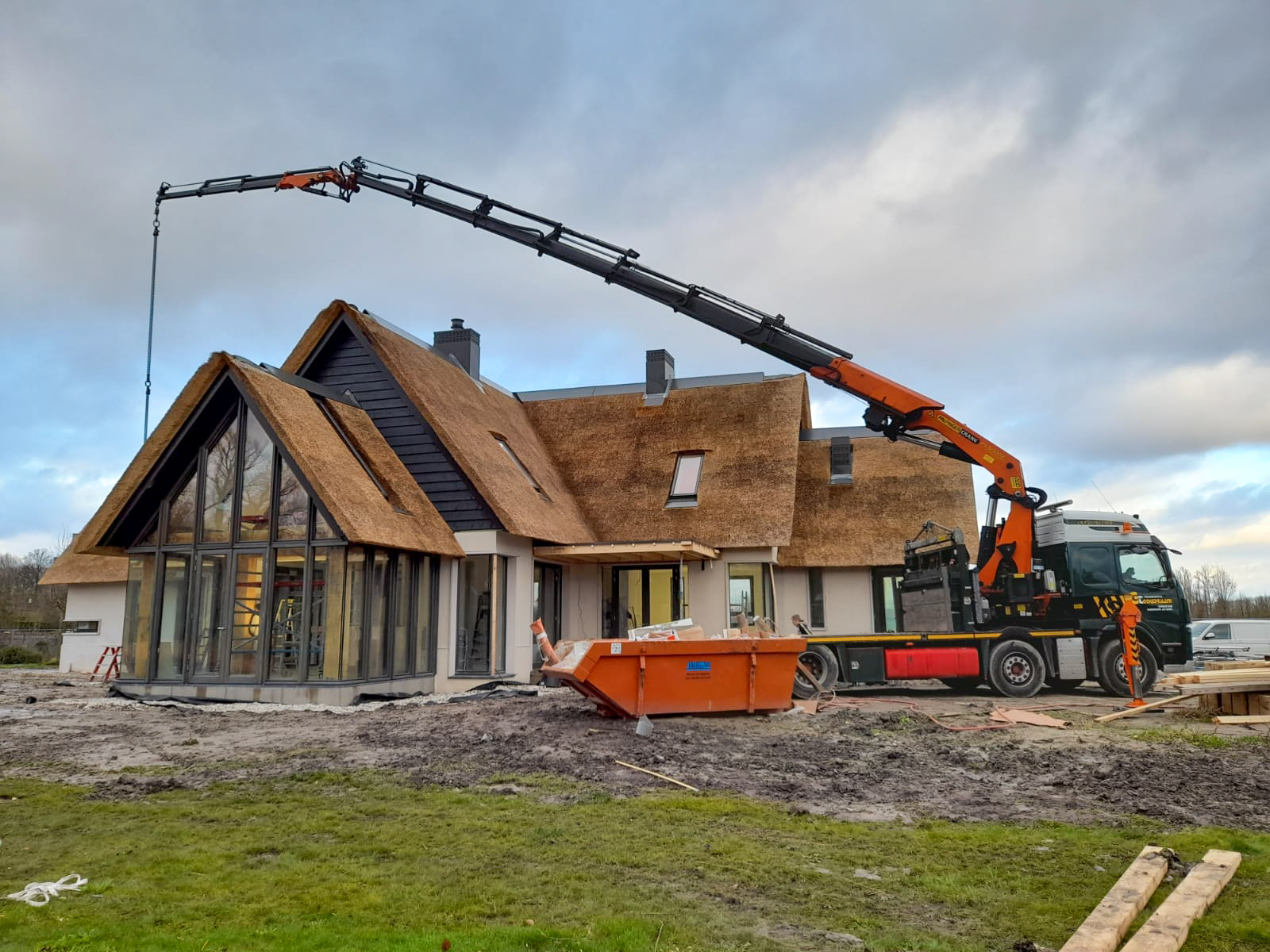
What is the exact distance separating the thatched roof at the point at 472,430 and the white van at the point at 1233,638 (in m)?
17.2

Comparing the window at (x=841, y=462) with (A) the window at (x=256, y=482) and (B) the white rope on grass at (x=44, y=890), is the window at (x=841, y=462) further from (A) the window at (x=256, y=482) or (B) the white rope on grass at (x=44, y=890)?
(B) the white rope on grass at (x=44, y=890)

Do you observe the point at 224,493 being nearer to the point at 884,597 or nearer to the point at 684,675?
the point at 684,675

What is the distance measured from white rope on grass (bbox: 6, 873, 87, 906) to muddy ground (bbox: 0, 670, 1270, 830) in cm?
280

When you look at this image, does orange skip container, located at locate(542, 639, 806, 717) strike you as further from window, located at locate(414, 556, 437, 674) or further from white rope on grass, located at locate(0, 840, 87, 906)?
white rope on grass, located at locate(0, 840, 87, 906)

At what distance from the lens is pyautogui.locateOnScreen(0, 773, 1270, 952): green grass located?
4266mm

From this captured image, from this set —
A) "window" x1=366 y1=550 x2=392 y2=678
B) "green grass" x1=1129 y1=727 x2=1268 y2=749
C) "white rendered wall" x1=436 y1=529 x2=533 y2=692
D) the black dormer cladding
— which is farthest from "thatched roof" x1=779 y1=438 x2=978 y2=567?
"window" x1=366 y1=550 x2=392 y2=678

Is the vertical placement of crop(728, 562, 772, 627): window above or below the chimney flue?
below

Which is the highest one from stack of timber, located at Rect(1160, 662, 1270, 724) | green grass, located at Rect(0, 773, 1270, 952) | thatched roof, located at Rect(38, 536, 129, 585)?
thatched roof, located at Rect(38, 536, 129, 585)

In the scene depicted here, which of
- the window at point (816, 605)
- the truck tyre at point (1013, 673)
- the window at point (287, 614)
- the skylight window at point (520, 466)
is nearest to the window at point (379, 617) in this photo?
the window at point (287, 614)

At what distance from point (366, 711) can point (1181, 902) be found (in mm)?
10851

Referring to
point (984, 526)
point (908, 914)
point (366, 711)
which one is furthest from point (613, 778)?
point (984, 526)

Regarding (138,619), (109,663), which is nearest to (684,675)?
(138,619)

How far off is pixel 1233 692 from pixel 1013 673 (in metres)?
4.01

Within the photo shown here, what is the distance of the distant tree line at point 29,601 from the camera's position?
117 feet
